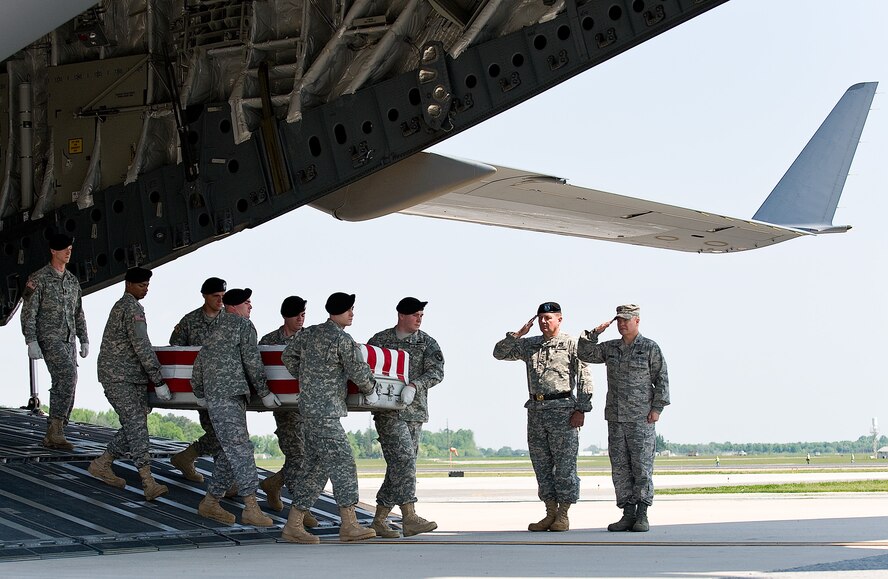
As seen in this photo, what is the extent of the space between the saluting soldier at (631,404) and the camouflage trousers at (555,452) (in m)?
0.32

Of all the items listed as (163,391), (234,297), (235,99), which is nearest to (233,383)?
(234,297)

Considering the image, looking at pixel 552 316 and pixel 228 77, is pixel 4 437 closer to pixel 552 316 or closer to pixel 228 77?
pixel 228 77

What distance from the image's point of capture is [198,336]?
29.1ft

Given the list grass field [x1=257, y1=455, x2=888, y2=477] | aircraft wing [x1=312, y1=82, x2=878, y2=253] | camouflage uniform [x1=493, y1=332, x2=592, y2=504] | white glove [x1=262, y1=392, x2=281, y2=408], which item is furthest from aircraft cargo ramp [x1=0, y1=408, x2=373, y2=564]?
grass field [x1=257, y1=455, x2=888, y2=477]

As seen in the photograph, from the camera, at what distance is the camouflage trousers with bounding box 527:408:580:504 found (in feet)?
28.6

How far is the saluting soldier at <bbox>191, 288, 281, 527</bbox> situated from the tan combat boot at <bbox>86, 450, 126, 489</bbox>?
0.82 metres

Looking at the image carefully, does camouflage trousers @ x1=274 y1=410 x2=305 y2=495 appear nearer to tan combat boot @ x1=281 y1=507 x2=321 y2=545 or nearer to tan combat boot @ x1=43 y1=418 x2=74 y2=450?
tan combat boot @ x1=281 y1=507 x2=321 y2=545

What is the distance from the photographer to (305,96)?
10289mm

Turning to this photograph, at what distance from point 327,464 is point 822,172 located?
29.4 ft

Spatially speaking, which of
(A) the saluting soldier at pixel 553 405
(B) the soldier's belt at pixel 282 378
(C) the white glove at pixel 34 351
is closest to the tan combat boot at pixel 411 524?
(B) the soldier's belt at pixel 282 378

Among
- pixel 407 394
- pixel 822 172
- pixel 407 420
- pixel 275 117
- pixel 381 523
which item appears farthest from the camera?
pixel 822 172

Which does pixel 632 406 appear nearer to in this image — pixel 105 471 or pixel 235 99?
pixel 105 471

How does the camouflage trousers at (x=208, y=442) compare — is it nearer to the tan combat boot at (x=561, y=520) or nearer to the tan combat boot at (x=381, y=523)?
the tan combat boot at (x=381, y=523)

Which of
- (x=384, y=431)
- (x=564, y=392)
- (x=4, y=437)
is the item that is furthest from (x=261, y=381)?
(x=4, y=437)
